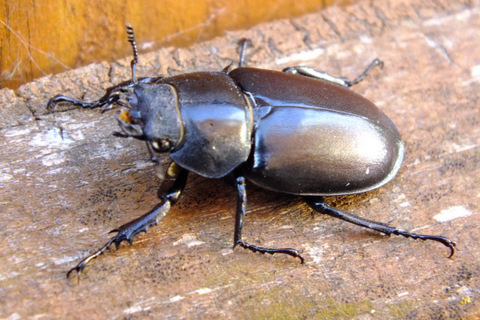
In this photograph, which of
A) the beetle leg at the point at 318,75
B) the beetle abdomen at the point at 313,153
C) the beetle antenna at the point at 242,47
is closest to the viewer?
the beetle abdomen at the point at 313,153

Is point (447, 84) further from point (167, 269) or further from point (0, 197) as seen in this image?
point (0, 197)

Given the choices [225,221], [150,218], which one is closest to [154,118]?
[150,218]

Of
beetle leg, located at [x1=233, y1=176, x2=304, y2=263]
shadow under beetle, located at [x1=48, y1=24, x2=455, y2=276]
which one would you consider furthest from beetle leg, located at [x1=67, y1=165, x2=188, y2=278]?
beetle leg, located at [x1=233, y1=176, x2=304, y2=263]

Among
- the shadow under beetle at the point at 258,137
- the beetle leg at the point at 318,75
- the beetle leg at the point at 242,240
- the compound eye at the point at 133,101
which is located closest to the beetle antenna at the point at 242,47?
the beetle leg at the point at 318,75

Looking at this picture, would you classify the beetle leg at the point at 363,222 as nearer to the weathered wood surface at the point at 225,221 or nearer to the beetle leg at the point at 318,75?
the weathered wood surface at the point at 225,221

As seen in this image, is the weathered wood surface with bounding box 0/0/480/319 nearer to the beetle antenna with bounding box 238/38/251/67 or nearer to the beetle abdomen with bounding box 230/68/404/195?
the beetle antenna with bounding box 238/38/251/67
